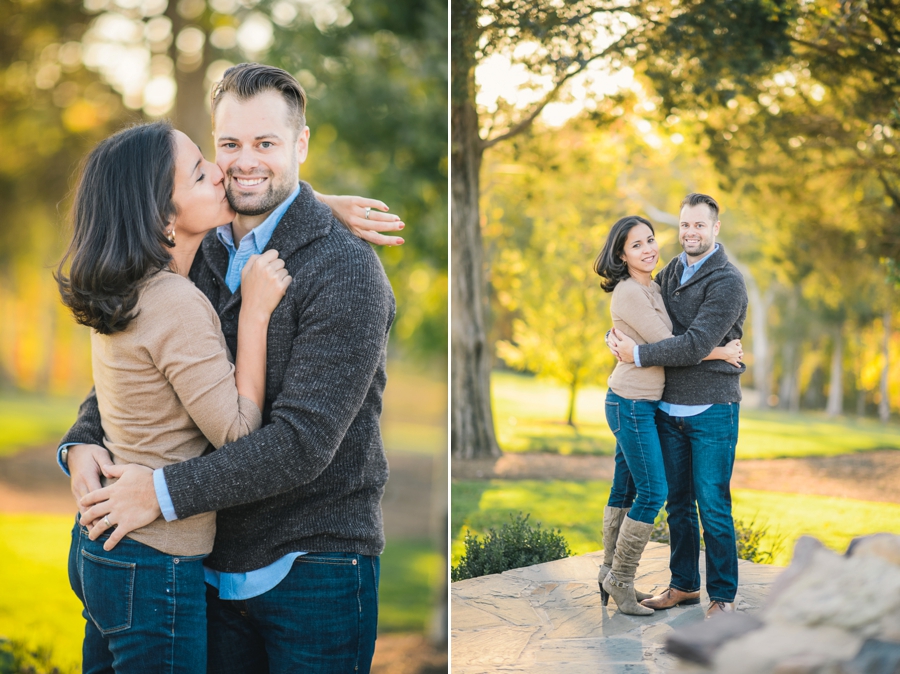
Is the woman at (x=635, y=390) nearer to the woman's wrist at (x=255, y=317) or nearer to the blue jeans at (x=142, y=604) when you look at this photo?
the woman's wrist at (x=255, y=317)

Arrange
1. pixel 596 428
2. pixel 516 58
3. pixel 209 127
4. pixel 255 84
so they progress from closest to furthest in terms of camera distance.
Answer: pixel 255 84 → pixel 516 58 → pixel 596 428 → pixel 209 127

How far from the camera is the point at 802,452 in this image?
141 inches

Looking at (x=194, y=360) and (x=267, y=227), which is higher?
(x=267, y=227)

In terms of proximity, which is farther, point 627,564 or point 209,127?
point 209,127

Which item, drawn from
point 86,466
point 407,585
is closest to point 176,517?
point 86,466

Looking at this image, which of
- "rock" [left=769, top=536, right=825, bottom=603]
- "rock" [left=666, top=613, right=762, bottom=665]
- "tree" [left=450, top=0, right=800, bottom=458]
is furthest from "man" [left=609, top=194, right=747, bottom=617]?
"rock" [left=666, top=613, right=762, bottom=665]

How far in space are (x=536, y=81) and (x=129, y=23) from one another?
6570 mm

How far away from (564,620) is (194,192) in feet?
6.95

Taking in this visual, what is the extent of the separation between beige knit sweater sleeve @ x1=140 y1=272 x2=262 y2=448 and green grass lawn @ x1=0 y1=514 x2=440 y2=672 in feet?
10.7

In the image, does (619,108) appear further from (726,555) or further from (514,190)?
(726,555)

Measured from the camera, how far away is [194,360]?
76.7 inches

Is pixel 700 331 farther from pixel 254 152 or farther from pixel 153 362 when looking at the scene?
pixel 153 362

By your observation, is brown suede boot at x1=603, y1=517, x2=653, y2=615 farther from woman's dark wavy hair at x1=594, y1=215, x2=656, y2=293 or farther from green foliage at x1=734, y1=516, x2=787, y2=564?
woman's dark wavy hair at x1=594, y1=215, x2=656, y2=293

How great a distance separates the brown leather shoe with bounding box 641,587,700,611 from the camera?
2.94 meters
